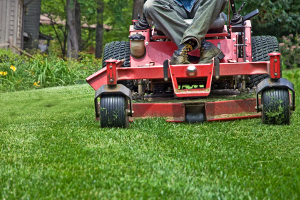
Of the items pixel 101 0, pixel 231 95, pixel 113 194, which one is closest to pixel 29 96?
pixel 231 95

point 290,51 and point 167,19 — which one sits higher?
point 167,19

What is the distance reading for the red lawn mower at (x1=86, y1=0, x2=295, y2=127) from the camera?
3152mm

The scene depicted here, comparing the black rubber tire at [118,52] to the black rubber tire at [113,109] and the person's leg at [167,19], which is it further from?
the black rubber tire at [113,109]

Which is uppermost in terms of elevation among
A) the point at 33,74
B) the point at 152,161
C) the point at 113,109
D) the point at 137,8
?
the point at 137,8

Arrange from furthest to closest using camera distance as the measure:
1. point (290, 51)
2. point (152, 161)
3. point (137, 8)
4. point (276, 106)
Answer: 1. point (290, 51)
2. point (137, 8)
3. point (276, 106)
4. point (152, 161)

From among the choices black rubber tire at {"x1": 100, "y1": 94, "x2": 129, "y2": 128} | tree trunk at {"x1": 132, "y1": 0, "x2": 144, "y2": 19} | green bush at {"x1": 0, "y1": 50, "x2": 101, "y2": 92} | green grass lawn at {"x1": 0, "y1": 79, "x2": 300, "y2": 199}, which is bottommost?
green bush at {"x1": 0, "y1": 50, "x2": 101, "y2": 92}

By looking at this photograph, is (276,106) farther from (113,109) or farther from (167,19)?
(167,19)

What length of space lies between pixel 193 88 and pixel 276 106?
27.8 inches

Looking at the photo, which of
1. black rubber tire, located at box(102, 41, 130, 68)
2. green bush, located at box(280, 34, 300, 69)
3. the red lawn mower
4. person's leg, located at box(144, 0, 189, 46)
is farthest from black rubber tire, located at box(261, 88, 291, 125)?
green bush, located at box(280, 34, 300, 69)

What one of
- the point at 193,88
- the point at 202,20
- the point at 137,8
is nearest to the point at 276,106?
the point at 193,88

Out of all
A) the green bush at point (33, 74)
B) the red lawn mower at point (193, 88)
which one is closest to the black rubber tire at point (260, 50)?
the red lawn mower at point (193, 88)

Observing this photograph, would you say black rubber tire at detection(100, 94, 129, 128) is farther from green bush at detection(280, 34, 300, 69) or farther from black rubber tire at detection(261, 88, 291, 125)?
green bush at detection(280, 34, 300, 69)

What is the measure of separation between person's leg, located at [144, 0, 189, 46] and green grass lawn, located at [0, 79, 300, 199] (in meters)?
1.00

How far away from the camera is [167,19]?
12.9 feet
